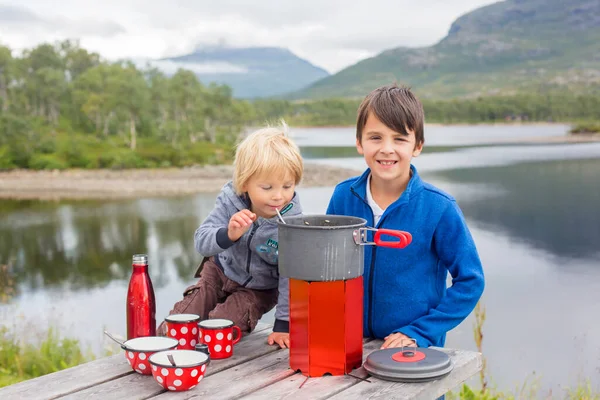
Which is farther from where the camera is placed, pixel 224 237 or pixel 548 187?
pixel 548 187

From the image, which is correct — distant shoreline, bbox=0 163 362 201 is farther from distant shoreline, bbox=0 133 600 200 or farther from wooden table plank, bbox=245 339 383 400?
wooden table plank, bbox=245 339 383 400

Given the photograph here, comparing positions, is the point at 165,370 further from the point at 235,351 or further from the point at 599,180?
the point at 599,180

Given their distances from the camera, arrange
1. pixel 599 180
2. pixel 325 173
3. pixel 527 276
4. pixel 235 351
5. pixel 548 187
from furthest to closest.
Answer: pixel 325 173 < pixel 599 180 < pixel 548 187 < pixel 527 276 < pixel 235 351

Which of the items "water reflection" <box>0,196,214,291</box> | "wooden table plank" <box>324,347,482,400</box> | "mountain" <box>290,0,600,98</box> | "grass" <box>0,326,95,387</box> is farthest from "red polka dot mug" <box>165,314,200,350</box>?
"mountain" <box>290,0,600,98</box>

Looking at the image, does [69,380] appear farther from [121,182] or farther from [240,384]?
[121,182]

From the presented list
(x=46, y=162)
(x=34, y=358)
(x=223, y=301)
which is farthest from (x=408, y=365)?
(x=46, y=162)

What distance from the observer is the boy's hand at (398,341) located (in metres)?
2.33

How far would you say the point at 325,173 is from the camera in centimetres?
2922

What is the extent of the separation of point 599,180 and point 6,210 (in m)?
21.1

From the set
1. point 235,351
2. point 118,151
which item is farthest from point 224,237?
point 118,151

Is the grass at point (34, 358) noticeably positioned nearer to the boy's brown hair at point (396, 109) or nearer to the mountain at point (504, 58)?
the boy's brown hair at point (396, 109)

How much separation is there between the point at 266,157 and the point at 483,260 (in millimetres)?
12180

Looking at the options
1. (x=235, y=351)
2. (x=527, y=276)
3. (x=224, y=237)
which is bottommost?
(x=527, y=276)

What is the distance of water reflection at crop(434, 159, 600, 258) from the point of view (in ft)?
54.2
